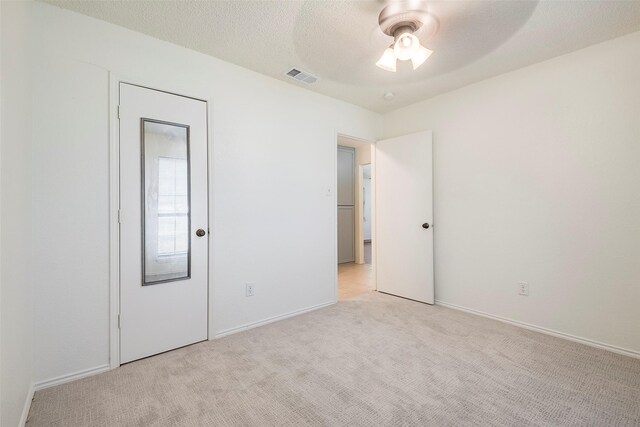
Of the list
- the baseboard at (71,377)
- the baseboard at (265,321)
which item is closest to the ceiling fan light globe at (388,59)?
the baseboard at (265,321)

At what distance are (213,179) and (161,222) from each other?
566mm

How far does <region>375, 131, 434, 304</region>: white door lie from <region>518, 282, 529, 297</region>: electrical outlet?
90 cm

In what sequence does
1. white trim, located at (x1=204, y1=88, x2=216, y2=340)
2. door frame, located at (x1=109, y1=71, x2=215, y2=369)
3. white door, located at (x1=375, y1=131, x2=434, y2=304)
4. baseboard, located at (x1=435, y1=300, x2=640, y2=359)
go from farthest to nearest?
1. white door, located at (x1=375, y1=131, x2=434, y2=304)
2. white trim, located at (x1=204, y1=88, x2=216, y2=340)
3. baseboard, located at (x1=435, y1=300, x2=640, y2=359)
4. door frame, located at (x1=109, y1=71, x2=215, y2=369)

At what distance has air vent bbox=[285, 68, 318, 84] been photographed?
9.61ft

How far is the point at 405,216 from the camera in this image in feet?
12.5

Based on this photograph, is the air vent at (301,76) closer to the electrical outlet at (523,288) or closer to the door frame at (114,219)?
the door frame at (114,219)

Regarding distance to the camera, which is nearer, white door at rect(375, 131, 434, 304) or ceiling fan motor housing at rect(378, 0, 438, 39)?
ceiling fan motor housing at rect(378, 0, 438, 39)

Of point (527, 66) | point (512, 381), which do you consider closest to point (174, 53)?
point (527, 66)

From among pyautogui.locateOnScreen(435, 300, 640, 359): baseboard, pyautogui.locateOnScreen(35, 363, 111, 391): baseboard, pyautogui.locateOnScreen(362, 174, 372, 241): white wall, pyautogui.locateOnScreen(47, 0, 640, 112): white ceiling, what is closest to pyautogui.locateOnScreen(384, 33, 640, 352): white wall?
pyautogui.locateOnScreen(435, 300, 640, 359): baseboard

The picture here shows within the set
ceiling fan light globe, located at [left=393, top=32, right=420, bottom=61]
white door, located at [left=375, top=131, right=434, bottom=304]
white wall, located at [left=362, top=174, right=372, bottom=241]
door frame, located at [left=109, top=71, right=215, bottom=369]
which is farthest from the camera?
white wall, located at [left=362, top=174, right=372, bottom=241]

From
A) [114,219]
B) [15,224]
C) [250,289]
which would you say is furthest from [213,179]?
[15,224]

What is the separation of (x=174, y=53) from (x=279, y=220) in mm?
1751

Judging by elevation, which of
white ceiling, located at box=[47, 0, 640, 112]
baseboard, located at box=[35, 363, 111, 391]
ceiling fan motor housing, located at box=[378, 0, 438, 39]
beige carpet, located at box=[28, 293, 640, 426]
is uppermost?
white ceiling, located at box=[47, 0, 640, 112]

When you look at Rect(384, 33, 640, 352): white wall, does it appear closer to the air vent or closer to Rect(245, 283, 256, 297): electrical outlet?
the air vent
